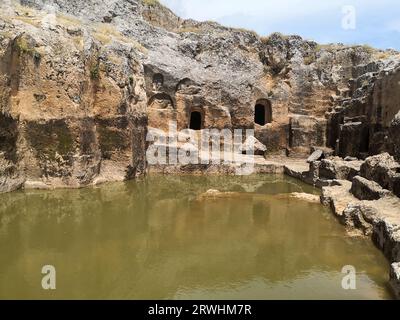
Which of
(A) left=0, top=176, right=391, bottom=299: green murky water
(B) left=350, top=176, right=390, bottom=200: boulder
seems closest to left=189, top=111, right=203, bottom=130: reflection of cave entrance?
(A) left=0, top=176, right=391, bottom=299: green murky water

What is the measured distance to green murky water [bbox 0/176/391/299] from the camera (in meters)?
6.97

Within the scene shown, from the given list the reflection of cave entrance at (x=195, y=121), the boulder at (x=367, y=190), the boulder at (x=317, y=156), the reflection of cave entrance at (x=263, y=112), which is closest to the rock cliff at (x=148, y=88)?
the reflection of cave entrance at (x=263, y=112)

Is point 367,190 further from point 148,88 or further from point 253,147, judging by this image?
point 148,88

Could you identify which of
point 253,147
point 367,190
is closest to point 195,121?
point 253,147

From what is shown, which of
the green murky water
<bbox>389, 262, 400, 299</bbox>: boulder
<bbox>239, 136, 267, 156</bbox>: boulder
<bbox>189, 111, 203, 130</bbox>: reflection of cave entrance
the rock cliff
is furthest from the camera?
<bbox>189, 111, 203, 130</bbox>: reflection of cave entrance

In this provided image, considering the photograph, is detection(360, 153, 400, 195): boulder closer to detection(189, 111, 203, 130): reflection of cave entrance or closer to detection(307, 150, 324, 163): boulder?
detection(307, 150, 324, 163): boulder

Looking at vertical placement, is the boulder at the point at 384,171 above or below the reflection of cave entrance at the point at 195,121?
below

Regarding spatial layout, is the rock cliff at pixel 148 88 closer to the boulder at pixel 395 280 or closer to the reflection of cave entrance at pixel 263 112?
the reflection of cave entrance at pixel 263 112

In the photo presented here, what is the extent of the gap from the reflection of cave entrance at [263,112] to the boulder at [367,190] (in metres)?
13.0

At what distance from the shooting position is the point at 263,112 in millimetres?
28703

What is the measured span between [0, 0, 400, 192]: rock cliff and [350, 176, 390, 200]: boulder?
1730mm

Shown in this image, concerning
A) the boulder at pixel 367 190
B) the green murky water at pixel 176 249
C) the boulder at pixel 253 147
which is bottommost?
the green murky water at pixel 176 249

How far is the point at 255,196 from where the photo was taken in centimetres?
1537

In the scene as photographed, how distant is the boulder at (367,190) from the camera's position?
1177cm
